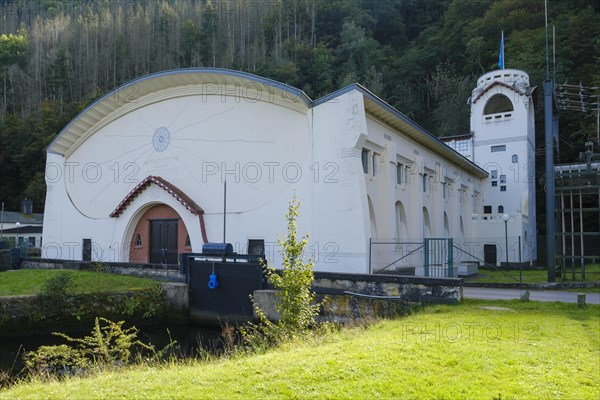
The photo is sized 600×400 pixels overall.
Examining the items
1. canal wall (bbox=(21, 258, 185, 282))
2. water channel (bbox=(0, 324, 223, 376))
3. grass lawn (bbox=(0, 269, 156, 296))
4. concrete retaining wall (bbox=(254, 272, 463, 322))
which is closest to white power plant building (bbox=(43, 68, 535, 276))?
canal wall (bbox=(21, 258, 185, 282))

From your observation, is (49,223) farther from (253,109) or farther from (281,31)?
(281,31)

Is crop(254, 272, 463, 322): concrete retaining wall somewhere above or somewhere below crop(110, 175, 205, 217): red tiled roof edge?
below

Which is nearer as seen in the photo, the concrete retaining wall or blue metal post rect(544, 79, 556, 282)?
the concrete retaining wall

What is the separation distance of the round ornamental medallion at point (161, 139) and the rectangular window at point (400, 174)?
11406 millimetres

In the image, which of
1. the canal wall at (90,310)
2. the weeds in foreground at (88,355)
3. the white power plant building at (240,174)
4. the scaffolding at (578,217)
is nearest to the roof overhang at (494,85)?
the scaffolding at (578,217)

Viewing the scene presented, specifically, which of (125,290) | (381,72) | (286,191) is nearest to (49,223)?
(125,290)

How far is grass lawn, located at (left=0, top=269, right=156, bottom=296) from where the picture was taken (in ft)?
59.8

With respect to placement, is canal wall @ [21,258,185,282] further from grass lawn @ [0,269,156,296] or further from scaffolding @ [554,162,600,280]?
scaffolding @ [554,162,600,280]

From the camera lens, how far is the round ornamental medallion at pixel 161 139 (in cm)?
2477

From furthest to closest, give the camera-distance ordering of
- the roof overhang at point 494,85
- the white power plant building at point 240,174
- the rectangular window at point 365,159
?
the roof overhang at point 494,85, the rectangular window at point 365,159, the white power plant building at point 240,174

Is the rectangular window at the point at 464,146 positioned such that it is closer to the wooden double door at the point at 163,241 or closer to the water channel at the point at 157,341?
the wooden double door at the point at 163,241

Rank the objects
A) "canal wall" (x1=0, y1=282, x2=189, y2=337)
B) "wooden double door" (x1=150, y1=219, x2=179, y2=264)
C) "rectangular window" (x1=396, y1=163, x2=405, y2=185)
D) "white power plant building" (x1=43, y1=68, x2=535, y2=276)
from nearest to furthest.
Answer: "canal wall" (x1=0, y1=282, x2=189, y2=337) → "white power plant building" (x1=43, y1=68, x2=535, y2=276) → "wooden double door" (x1=150, y1=219, x2=179, y2=264) → "rectangular window" (x1=396, y1=163, x2=405, y2=185)

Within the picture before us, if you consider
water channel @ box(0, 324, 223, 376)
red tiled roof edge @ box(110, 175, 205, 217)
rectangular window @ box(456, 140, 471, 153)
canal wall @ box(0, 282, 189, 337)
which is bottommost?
water channel @ box(0, 324, 223, 376)

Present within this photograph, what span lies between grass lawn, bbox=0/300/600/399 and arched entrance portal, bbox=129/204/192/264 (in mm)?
15619
